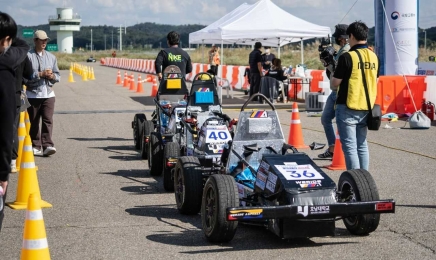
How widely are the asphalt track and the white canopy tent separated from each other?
981cm

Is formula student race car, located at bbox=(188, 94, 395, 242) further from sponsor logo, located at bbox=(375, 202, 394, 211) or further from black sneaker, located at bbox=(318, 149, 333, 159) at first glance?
black sneaker, located at bbox=(318, 149, 333, 159)

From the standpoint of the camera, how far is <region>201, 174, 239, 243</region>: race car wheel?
6375mm

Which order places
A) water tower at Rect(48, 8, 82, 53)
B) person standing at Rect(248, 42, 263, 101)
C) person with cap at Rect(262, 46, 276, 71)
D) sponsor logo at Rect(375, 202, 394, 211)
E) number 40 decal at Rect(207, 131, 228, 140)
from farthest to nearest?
water tower at Rect(48, 8, 82, 53) → person with cap at Rect(262, 46, 276, 71) → person standing at Rect(248, 42, 263, 101) → number 40 decal at Rect(207, 131, 228, 140) → sponsor logo at Rect(375, 202, 394, 211)

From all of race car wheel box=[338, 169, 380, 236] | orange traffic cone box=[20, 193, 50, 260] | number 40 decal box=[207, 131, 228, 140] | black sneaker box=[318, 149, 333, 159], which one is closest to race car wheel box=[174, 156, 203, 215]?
number 40 decal box=[207, 131, 228, 140]

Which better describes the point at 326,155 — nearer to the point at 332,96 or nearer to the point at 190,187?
the point at 332,96

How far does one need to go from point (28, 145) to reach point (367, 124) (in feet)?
12.3

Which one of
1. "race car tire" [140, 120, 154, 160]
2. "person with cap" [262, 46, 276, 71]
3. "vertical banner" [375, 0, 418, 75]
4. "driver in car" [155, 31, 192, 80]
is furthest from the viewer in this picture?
"person with cap" [262, 46, 276, 71]

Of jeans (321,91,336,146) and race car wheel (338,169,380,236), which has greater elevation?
jeans (321,91,336,146)

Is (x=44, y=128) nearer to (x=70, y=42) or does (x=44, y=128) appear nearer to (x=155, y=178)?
(x=155, y=178)

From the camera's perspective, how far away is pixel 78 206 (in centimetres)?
836

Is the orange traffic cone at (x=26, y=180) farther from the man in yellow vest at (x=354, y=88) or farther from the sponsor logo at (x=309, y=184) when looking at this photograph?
the man in yellow vest at (x=354, y=88)

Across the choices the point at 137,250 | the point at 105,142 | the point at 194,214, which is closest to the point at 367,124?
the point at 194,214

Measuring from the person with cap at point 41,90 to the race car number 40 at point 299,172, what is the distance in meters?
6.14

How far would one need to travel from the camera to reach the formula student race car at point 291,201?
6109mm
